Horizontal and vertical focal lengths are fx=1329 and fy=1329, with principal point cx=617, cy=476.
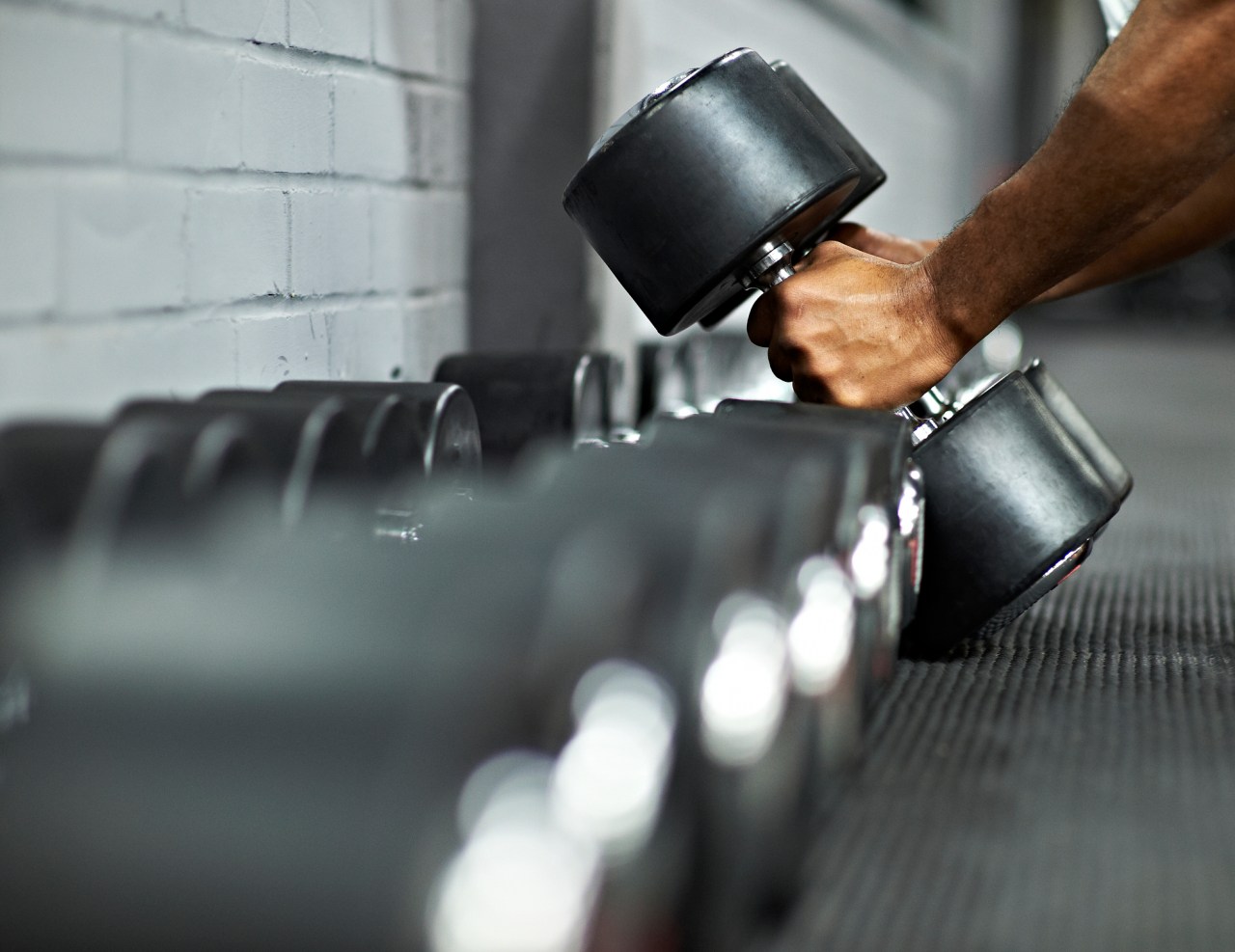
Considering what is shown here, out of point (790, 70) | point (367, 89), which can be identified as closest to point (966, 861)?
point (790, 70)

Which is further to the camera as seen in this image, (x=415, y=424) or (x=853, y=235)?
(x=853, y=235)

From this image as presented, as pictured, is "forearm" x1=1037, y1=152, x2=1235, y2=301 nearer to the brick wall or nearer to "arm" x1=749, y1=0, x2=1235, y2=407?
"arm" x1=749, y1=0, x2=1235, y2=407

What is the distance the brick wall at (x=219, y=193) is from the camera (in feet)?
2.82

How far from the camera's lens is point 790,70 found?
1.28 metres

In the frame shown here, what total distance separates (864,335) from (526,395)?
0.33 metres

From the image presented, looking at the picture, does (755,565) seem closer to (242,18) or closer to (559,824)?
(559,824)

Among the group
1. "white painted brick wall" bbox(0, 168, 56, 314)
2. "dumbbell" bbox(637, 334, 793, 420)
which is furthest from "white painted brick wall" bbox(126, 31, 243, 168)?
"dumbbell" bbox(637, 334, 793, 420)

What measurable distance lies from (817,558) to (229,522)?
293 mm

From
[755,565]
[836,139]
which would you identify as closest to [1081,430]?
[836,139]

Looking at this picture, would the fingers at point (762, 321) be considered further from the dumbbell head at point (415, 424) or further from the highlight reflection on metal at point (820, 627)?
the highlight reflection on metal at point (820, 627)

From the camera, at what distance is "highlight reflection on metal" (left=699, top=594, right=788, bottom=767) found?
21.2 inches

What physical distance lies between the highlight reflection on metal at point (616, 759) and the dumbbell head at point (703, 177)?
0.66 metres

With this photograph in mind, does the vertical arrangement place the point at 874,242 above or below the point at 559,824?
above

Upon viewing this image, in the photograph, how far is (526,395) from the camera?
1.28 m
